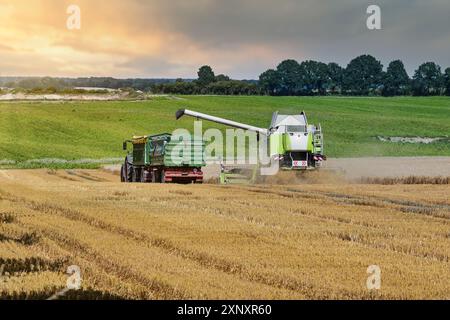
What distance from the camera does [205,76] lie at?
132m

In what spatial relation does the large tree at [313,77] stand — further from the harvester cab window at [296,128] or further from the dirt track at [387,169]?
the harvester cab window at [296,128]

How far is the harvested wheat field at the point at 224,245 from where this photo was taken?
486 inches

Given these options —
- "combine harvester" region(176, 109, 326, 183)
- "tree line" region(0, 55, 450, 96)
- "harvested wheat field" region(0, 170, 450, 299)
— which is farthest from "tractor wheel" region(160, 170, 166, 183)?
"tree line" region(0, 55, 450, 96)

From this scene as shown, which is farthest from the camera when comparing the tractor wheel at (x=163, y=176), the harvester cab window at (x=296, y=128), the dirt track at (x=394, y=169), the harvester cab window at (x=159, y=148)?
the dirt track at (x=394, y=169)

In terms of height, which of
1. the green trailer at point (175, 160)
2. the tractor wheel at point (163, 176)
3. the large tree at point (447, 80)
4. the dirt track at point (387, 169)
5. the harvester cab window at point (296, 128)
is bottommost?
the dirt track at point (387, 169)

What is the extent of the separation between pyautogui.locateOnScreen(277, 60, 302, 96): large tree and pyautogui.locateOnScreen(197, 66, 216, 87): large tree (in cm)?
1090

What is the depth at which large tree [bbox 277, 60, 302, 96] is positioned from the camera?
131 metres

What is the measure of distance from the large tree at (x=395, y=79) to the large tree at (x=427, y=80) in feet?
10.9

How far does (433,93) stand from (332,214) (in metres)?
125

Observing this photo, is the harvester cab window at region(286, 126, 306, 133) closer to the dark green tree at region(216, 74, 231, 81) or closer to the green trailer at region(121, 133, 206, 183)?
the green trailer at region(121, 133, 206, 183)

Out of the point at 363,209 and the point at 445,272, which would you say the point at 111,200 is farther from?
the point at 445,272

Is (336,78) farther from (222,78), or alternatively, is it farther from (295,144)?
(295,144)

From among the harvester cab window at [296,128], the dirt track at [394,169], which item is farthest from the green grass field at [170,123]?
the harvester cab window at [296,128]
